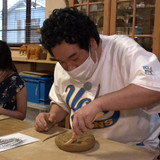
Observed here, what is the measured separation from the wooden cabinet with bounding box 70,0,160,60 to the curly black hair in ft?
3.48

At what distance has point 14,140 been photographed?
905 mm

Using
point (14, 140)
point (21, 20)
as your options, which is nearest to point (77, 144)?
point (14, 140)

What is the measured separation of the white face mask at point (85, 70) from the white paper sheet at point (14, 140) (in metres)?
0.33

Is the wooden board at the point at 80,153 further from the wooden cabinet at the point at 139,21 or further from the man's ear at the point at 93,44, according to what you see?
the wooden cabinet at the point at 139,21

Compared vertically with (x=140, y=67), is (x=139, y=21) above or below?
above

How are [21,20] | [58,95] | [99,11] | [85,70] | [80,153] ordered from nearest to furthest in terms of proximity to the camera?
[80,153], [85,70], [58,95], [99,11], [21,20]

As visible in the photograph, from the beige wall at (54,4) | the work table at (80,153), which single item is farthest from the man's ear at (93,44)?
the beige wall at (54,4)

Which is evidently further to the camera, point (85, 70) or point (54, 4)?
point (54, 4)

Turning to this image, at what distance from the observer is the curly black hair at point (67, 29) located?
878 millimetres

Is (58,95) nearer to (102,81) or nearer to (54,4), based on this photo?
(102,81)

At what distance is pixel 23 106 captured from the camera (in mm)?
1572

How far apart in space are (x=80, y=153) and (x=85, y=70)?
37cm

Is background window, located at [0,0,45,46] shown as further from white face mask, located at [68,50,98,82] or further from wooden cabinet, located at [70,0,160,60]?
white face mask, located at [68,50,98,82]

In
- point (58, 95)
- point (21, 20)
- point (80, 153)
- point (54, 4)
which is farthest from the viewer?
point (21, 20)
